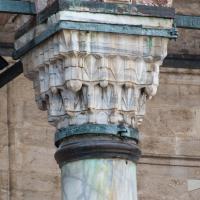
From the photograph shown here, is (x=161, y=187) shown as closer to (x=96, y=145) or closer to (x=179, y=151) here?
(x=179, y=151)

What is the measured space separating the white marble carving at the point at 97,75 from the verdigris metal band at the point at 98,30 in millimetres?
36

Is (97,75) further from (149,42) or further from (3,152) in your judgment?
(3,152)

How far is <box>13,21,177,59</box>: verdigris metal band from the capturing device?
42.0 ft

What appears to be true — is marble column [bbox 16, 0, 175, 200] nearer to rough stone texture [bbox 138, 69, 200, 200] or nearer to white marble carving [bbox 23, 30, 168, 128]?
white marble carving [bbox 23, 30, 168, 128]

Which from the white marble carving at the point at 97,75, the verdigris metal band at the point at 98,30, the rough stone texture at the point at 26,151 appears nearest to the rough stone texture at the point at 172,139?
the rough stone texture at the point at 26,151

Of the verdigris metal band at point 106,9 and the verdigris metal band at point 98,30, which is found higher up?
the verdigris metal band at point 106,9

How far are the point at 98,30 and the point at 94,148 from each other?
84cm

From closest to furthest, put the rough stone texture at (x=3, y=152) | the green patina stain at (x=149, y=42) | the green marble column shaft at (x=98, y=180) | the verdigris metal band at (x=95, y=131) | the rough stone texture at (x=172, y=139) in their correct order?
the green marble column shaft at (x=98, y=180)
the verdigris metal band at (x=95, y=131)
the green patina stain at (x=149, y=42)
the rough stone texture at (x=3, y=152)
the rough stone texture at (x=172, y=139)

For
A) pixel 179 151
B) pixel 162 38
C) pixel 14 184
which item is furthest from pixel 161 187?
pixel 162 38

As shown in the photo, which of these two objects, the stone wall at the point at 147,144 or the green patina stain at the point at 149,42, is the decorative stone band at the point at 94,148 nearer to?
the green patina stain at the point at 149,42

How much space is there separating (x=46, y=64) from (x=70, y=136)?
57 centimetres

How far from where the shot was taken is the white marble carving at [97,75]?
12.8 m

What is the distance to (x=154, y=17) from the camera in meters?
13.1

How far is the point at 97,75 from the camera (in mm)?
12891
